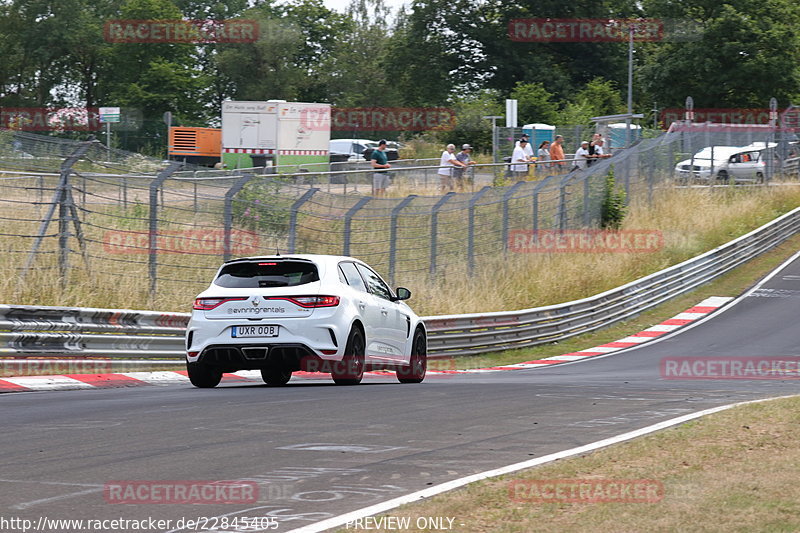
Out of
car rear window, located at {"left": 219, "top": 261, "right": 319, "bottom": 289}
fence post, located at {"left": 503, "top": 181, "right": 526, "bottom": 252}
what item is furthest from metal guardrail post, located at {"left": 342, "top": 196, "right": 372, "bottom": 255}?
car rear window, located at {"left": 219, "top": 261, "right": 319, "bottom": 289}

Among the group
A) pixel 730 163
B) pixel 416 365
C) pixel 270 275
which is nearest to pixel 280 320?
pixel 270 275

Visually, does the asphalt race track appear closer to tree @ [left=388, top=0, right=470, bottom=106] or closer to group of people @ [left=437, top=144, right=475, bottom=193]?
group of people @ [left=437, top=144, right=475, bottom=193]

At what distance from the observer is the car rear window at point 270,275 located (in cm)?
1285

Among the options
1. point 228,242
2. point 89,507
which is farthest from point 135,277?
point 89,507

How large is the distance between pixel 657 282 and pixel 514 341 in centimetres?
619

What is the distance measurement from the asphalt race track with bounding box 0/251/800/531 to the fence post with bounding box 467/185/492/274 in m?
9.77

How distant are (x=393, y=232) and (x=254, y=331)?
9.37m

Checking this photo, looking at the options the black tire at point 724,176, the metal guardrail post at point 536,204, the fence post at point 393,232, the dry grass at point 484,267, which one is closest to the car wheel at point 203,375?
the dry grass at point 484,267

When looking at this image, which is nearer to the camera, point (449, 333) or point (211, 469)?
point (211, 469)

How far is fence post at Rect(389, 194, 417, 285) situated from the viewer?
70.4ft

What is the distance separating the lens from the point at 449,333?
2208cm

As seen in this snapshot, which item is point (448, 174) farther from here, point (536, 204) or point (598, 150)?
point (536, 204)

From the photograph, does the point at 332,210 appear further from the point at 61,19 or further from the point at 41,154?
the point at 61,19

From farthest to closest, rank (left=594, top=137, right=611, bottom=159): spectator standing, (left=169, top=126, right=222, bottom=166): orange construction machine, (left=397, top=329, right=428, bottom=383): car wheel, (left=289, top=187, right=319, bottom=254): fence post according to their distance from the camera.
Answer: (left=169, top=126, right=222, bottom=166): orange construction machine
(left=594, top=137, right=611, bottom=159): spectator standing
(left=289, top=187, right=319, bottom=254): fence post
(left=397, top=329, right=428, bottom=383): car wheel
